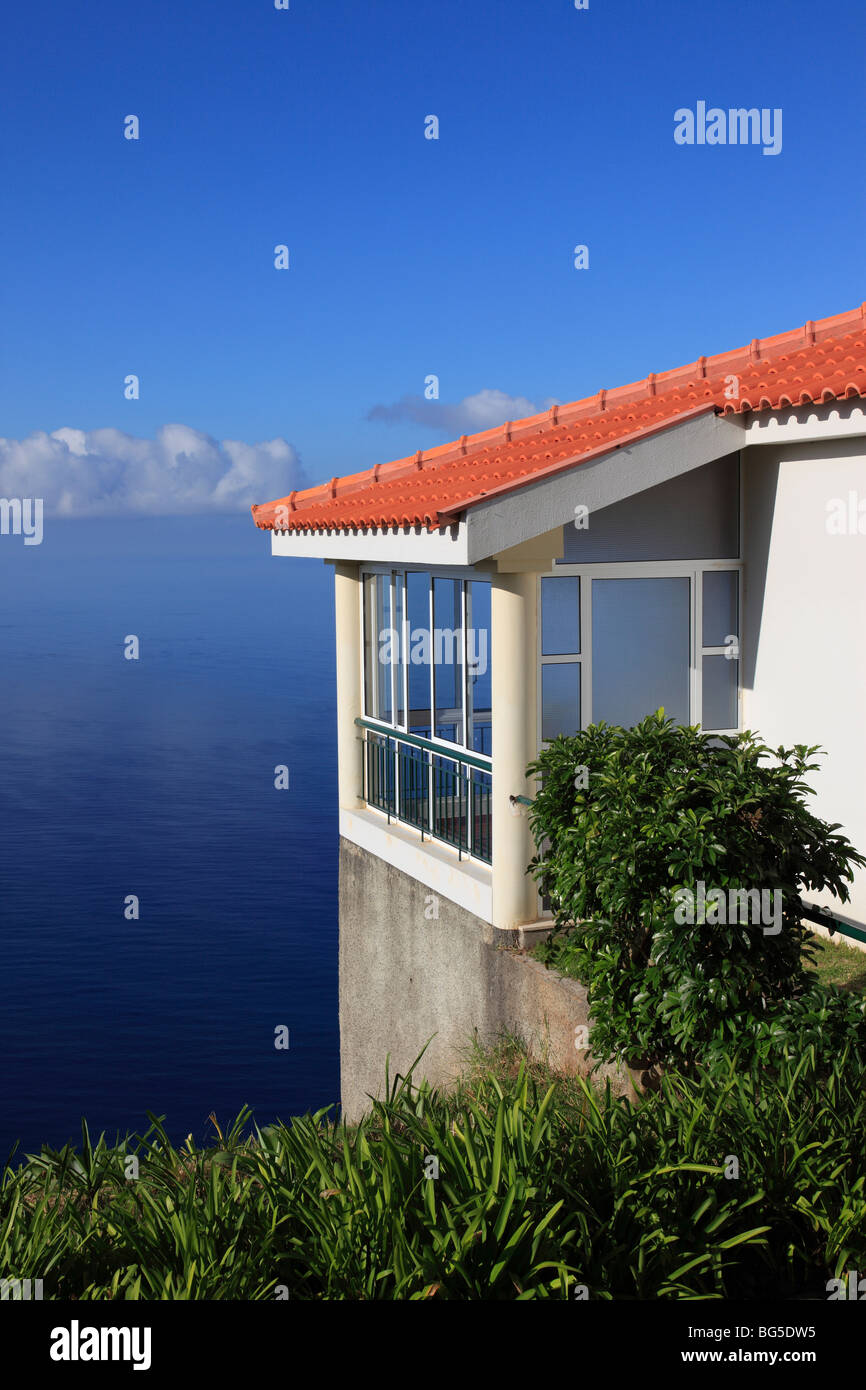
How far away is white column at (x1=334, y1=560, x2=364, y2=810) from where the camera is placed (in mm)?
12805

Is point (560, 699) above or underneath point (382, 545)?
underneath

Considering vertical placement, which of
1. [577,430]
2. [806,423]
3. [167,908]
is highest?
[577,430]

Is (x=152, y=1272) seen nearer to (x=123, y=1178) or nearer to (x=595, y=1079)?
(x=123, y=1178)

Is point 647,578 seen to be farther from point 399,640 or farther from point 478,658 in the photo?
point 399,640

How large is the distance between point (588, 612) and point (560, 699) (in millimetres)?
705

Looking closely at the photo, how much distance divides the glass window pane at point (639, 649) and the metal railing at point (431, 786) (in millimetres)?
1138

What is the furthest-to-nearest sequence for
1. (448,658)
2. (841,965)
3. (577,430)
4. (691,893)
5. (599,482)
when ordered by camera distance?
(577,430) < (448,658) < (841,965) < (599,482) < (691,893)

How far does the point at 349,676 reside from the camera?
511 inches

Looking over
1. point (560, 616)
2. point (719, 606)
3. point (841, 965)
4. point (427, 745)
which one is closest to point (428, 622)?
point (427, 745)

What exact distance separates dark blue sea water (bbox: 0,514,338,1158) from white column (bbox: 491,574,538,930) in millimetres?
21332

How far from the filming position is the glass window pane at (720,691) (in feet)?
35.0

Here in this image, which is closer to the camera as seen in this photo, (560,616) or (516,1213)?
(516,1213)

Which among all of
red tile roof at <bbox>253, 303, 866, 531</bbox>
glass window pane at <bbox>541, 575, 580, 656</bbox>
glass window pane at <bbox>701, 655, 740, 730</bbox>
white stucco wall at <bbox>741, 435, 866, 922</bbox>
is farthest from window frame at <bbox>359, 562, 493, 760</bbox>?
white stucco wall at <bbox>741, 435, 866, 922</bbox>
